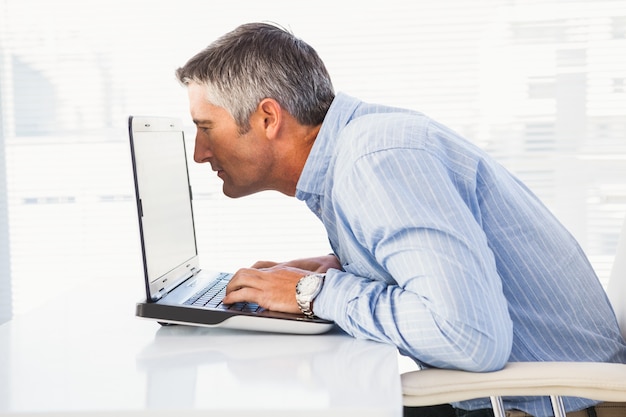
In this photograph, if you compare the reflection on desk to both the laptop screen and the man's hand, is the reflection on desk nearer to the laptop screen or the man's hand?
the man's hand

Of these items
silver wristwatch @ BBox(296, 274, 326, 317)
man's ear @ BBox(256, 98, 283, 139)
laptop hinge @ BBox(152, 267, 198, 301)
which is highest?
man's ear @ BBox(256, 98, 283, 139)

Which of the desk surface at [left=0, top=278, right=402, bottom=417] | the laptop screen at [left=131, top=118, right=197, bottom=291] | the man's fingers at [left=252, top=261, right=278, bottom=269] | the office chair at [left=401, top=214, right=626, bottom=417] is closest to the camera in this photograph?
the desk surface at [left=0, top=278, right=402, bottom=417]

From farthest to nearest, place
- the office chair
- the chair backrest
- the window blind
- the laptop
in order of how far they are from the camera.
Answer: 1. the window blind
2. the chair backrest
3. the laptop
4. the office chair

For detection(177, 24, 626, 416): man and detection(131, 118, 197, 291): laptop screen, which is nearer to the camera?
detection(177, 24, 626, 416): man

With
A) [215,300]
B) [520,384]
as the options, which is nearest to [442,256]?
[520,384]

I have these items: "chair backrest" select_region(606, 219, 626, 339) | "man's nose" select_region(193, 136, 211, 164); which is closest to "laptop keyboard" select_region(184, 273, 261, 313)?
"man's nose" select_region(193, 136, 211, 164)

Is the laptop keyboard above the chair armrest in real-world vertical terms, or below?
above

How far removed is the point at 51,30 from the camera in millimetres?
3604

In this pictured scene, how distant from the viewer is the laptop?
1191 millimetres

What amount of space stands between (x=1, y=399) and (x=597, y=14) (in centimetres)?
306

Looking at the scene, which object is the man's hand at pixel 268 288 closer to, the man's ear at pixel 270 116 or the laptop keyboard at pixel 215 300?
the laptop keyboard at pixel 215 300

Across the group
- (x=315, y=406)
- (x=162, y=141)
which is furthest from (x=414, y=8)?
(x=315, y=406)

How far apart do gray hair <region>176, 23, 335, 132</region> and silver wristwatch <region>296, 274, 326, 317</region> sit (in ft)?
1.10

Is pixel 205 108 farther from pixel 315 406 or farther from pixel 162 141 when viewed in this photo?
pixel 315 406
